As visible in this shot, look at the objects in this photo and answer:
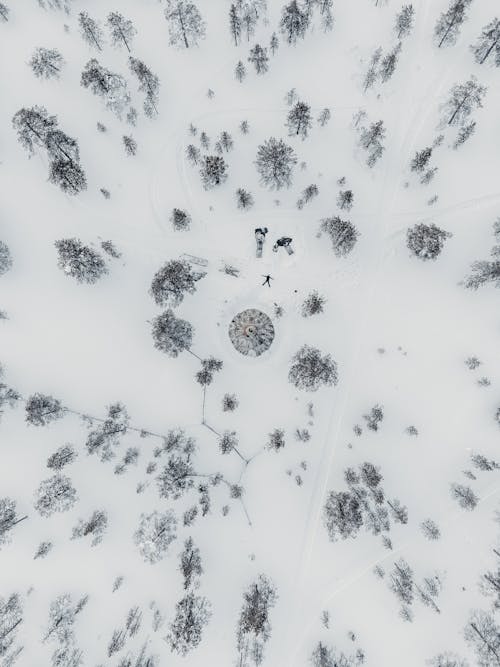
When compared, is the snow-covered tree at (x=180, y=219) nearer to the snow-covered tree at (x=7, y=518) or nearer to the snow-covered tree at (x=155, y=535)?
the snow-covered tree at (x=155, y=535)

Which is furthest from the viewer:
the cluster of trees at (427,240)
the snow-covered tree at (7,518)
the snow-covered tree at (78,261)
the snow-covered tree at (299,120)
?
the snow-covered tree at (299,120)

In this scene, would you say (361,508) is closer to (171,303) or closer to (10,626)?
(171,303)

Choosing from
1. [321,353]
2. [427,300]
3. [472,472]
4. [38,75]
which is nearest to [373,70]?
[427,300]

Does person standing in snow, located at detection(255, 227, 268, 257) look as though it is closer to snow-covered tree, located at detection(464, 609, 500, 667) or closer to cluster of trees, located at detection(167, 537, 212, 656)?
cluster of trees, located at detection(167, 537, 212, 656)

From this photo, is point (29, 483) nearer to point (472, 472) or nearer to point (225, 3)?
point (472, 472)

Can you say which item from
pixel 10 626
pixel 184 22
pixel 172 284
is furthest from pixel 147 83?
pixel 10 626

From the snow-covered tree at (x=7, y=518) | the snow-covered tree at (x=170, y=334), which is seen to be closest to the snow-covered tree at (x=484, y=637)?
the snow-covered tree at (x=170, y=334)
